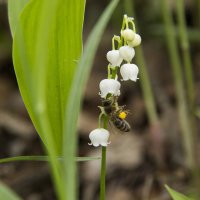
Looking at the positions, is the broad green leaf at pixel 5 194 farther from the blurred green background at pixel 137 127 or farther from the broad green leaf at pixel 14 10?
the blurred green background at pixel 137 127

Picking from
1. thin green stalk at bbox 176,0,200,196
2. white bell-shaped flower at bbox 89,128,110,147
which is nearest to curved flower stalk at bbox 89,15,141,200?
white bell-shaped flower at bbox 89,128,110,147

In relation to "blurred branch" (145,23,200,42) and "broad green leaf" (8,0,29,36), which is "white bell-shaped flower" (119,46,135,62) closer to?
"broad green leaf" (8,0,29,36)

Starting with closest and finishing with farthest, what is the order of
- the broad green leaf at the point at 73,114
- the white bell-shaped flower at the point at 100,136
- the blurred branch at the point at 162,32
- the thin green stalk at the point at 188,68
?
the broad green leaf at the point at 73,114 < the white bell-shaped flower at the point at 100,136 < the thin green stalk at the point at 188,68 < the blurred branch at the point at 162,32

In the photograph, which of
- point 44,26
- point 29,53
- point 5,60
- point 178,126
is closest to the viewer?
point 44,26

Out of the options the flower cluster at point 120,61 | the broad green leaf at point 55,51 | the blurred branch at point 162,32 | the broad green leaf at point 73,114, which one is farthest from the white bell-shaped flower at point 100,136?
the blurred branch at point 162,32

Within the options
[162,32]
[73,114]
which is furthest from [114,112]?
[162,32]

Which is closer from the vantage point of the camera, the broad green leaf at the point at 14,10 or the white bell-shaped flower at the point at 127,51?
the white bell-shaped flower at the point at 127,51

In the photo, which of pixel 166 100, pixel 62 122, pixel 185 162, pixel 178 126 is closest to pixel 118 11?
pixel 166 100

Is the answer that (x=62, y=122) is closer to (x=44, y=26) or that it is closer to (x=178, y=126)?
(x=44, y=26)
